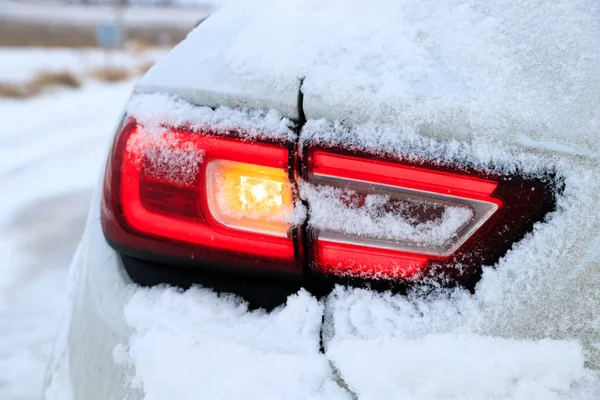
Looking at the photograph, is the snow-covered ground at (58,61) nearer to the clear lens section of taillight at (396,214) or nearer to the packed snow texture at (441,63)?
the packed snow texture at (441,63)

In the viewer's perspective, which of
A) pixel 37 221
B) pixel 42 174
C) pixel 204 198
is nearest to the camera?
pixel 204 198

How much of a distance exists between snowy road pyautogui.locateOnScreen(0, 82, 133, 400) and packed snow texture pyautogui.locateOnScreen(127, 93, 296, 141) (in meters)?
0.55

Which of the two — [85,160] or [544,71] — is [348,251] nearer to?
[544,71]

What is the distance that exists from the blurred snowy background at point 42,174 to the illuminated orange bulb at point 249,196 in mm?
811

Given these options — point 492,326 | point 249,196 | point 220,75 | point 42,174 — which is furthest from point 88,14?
point 492,326

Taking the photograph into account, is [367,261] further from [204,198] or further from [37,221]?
[37,221]

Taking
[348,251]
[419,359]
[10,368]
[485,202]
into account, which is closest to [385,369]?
[419,359]

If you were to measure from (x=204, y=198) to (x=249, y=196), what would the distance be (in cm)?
8

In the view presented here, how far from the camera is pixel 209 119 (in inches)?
38.5

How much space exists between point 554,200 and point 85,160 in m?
7.36

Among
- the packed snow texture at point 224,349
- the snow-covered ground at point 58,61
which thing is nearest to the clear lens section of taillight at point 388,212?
the packed snow texture at point 224,349

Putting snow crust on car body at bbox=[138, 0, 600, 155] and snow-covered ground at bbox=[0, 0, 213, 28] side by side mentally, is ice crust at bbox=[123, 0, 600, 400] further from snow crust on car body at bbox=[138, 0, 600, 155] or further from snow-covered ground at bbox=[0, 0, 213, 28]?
snow-covered ground at bbox=[0, 0, 213, 28]

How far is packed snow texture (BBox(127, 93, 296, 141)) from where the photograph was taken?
0.95 meters

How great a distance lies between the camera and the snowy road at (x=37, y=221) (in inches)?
110
